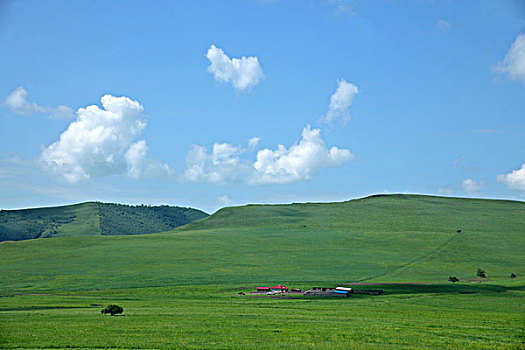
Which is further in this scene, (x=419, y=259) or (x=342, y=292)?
(x=419, y=259)

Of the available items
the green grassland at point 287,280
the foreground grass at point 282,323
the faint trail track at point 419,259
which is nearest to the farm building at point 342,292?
the foreground grass at point 282,323

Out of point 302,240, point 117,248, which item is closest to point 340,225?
point 302,240

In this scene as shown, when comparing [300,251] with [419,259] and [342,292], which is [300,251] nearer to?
[419,259]

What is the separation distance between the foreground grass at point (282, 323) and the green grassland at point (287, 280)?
114 mm

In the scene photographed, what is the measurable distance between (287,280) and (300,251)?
103 feet

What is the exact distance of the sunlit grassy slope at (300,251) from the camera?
77.5m

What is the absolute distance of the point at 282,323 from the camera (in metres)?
33.9

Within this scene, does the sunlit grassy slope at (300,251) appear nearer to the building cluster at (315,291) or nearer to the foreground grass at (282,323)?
the building cluster at (315,291)

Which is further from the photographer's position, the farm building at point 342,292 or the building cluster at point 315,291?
the building cluster at point 315,291

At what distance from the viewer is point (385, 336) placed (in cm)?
2886

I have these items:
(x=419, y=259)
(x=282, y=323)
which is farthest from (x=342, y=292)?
(x=419, y=259)

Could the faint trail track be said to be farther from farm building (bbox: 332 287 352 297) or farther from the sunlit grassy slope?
farm building (bbox: 332 287 352 297)

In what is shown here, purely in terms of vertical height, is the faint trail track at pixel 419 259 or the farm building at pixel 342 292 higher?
the faint trail track at pixel 419 259

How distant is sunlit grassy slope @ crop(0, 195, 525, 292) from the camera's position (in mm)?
77525
